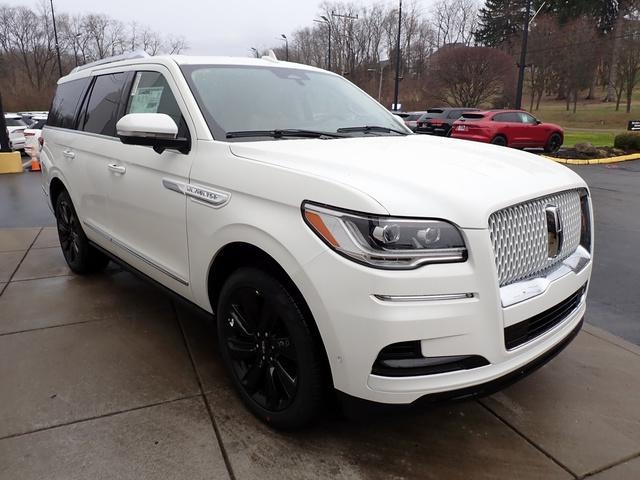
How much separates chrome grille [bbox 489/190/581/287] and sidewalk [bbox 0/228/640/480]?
72 centimetres

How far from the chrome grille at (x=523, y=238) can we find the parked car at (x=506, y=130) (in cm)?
1605

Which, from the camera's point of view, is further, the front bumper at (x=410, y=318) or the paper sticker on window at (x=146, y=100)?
the paper sticker on window at (x=146, y=100)

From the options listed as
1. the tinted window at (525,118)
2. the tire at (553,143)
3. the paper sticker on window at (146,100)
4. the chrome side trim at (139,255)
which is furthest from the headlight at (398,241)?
the tire at (553,143)

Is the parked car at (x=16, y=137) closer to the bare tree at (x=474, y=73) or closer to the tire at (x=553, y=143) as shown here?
the tire at (x=553, y=143)

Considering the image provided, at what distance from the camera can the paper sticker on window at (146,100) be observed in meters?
3.35

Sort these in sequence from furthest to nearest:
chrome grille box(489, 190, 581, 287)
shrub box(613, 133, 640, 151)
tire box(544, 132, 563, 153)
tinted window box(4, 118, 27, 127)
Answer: tire box(544, 132, 563, 153)
shrub box(613, 133, 640, 151)
tinted window box(4, 118, 27, 127)
chrome grille box(489, 190, 581, 287)

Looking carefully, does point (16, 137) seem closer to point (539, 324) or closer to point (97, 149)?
point (97, 149)

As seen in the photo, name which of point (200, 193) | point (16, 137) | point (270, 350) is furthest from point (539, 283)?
point (16, 137)

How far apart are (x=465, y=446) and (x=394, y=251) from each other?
1216 mm

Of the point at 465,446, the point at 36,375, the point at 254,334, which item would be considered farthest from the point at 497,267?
the point at 36,375

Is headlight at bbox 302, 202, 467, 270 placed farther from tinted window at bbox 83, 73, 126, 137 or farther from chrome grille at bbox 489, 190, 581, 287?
tinted window at bbox 83, 73, 126, 137

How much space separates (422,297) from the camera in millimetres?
1977

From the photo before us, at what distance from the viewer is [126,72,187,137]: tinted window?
3096 millimetres

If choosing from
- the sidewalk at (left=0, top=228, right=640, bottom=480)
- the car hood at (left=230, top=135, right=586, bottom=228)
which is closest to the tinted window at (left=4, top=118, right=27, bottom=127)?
the sidewalk at (left=0, top=228, right=640, bottom=480)
